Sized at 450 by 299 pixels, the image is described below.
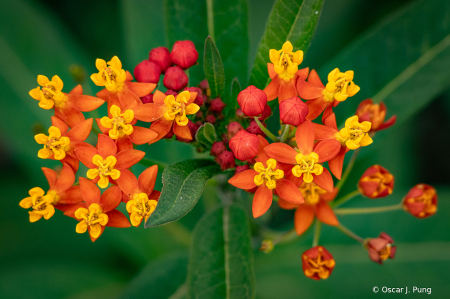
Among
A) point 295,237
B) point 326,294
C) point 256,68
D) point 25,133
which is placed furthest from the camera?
point 25,133

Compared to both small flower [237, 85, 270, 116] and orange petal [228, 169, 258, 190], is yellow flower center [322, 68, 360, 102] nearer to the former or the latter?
small flower [237, 85, 270, 116]

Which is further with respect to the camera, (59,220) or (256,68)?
(59,220)

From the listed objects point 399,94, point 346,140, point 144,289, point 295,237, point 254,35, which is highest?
point 254,35

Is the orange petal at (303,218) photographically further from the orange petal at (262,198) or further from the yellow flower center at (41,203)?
the yellow flower center at (41,203)

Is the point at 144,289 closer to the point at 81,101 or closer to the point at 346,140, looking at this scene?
the point at 81,101

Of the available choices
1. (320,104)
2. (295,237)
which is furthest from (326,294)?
(320,104)

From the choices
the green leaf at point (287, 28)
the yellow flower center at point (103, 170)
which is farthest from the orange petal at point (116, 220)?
the green leaf at point (287, 28)

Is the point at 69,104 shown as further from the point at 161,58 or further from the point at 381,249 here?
the point at 381,249

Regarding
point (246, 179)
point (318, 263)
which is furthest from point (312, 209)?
point (246, 179)
